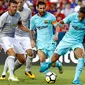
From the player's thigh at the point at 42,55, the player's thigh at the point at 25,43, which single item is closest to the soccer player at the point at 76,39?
the player's thigh at the point at 42,55

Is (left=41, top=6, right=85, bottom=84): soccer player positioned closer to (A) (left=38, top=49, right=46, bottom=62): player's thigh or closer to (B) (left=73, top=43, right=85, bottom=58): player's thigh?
(B) (left=73, top=43, right=85, bottom=58): player's thigh

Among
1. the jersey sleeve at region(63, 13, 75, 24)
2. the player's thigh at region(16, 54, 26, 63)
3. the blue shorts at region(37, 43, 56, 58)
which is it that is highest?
the jersey sleeve at region(63, 13, 75, 24)

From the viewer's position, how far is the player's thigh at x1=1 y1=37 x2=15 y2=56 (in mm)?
12883

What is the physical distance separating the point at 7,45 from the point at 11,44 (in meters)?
0.20

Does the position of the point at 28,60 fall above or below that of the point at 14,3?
below

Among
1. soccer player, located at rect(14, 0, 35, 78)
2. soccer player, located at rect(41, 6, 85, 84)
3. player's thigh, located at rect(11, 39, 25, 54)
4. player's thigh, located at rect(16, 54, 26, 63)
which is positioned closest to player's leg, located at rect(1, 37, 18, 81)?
player's thigh, located at rect(11, 39, 25, 54)

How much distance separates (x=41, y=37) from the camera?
13.6 m

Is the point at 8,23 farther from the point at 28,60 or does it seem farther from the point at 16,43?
the point at 28,60

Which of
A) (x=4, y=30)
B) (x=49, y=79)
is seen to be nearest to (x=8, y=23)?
(x=4, y=30)

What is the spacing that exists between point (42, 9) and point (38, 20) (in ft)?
1.36

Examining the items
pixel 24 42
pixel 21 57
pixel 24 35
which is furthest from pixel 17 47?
pixel 24 35

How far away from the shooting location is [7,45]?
13.0 meters

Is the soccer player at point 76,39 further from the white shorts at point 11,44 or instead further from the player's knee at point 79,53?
the white shorts at point 11,44

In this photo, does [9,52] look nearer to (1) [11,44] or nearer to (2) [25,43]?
(1) [11,44]
